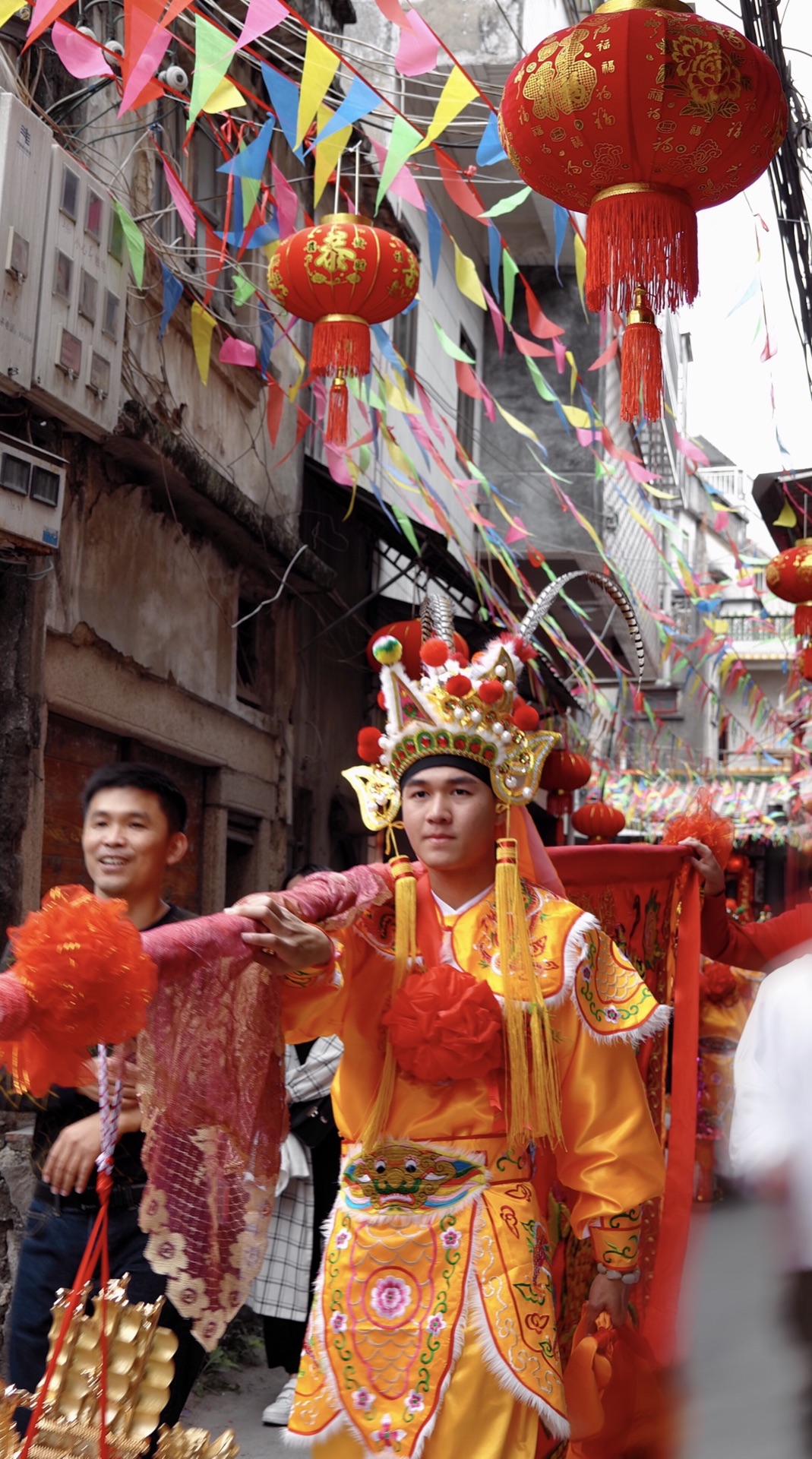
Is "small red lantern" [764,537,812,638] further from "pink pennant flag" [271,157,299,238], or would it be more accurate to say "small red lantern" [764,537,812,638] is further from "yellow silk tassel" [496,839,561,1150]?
"yellow silk tassel" [496,839,561,1150]

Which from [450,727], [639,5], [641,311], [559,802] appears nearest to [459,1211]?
[450,727]

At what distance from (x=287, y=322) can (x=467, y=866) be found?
7257 mm

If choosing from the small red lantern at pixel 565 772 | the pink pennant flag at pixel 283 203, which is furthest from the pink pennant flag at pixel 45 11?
the small red lantern at pixel 565 772

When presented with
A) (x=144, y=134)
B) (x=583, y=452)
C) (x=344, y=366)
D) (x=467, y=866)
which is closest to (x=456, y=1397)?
(x=467, y=866)

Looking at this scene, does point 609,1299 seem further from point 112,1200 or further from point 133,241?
point 133,241

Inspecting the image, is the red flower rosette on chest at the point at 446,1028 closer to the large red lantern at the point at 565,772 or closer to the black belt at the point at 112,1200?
the black belt at the point at 112,1200

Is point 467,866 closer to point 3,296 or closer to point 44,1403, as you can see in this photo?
point 44,1403

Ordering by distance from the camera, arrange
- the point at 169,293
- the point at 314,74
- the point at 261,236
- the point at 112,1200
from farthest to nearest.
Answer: the point at 169,293, the point at 261,236, the point at 314,74, the point at 112,1200

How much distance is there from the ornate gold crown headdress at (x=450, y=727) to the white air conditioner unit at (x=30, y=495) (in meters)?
2.28

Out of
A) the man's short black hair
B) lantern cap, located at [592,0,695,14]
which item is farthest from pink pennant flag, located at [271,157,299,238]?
the man's short black hair

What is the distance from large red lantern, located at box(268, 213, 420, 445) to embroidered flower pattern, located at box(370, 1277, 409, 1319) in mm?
3614

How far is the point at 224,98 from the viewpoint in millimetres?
4918

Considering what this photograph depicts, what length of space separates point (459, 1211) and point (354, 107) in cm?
341

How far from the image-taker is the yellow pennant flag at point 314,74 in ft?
14.9
